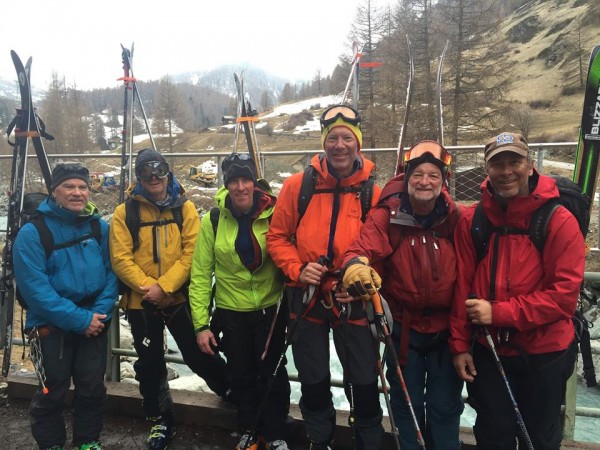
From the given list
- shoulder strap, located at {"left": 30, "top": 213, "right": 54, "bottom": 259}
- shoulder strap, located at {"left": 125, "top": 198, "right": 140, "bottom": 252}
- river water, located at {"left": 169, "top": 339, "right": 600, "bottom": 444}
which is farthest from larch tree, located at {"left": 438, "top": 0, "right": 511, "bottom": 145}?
shoulder strap, located at {"left": 30, "top": 213, "right": 54, "bottom": 259}

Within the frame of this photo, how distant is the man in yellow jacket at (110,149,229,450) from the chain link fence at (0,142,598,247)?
4.08 m

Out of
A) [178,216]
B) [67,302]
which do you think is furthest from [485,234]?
[67,302]

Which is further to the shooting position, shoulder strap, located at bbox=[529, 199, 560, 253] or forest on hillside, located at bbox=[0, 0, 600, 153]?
forest on hillside, located at bbox=[0, 0, 600, 153]

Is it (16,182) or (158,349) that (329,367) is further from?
(16,182)

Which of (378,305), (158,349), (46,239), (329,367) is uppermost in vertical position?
(46,239)

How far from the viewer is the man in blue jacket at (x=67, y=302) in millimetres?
2754

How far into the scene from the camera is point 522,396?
231 cm

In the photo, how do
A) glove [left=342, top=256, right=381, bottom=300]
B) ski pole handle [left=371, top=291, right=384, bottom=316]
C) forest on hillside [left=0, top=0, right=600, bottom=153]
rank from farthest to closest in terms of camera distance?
forest on hillside [left=0, top=0, right=600, bottom=153], ski pole handle [left=371, top=291, right=384, bottom=316], glove [left=342, top=256, right=381, bottom=300]

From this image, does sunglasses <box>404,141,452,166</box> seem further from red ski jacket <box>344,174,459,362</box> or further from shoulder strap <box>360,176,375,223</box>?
shoulder strap <box>360,176,375,223</box>

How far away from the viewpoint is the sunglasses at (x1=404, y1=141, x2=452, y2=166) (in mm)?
2476

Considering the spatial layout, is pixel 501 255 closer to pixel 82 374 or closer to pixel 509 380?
pixel 509 380

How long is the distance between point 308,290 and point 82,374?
1704 millimetres

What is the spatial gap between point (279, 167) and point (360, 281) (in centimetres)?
665

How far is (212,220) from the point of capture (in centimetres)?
300
